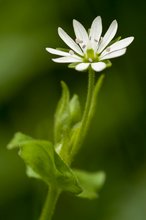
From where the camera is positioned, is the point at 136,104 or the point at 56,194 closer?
the point at 56,194

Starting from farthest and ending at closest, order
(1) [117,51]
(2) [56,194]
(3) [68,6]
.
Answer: (3) [68,6]
(2) [56,194]
(1) [117,51]

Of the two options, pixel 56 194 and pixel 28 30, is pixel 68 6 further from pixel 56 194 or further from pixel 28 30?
pixel 56 194

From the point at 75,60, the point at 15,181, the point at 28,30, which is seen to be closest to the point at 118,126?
the point at 15,181

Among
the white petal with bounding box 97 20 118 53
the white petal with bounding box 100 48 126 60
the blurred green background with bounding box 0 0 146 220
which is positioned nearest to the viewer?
the white petal with bounding box 100 48 126 60

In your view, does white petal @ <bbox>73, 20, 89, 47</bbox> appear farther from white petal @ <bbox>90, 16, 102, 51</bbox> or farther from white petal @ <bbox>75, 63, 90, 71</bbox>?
white petal @ <bbox>75, 63, 90, 71</bbox>

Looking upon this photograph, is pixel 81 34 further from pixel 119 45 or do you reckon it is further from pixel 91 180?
pixel 91 180

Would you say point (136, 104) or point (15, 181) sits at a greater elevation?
point (136, 104)

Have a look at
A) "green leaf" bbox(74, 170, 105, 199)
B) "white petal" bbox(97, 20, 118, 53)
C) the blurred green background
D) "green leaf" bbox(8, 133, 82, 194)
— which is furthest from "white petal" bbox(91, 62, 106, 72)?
the blurred green background
